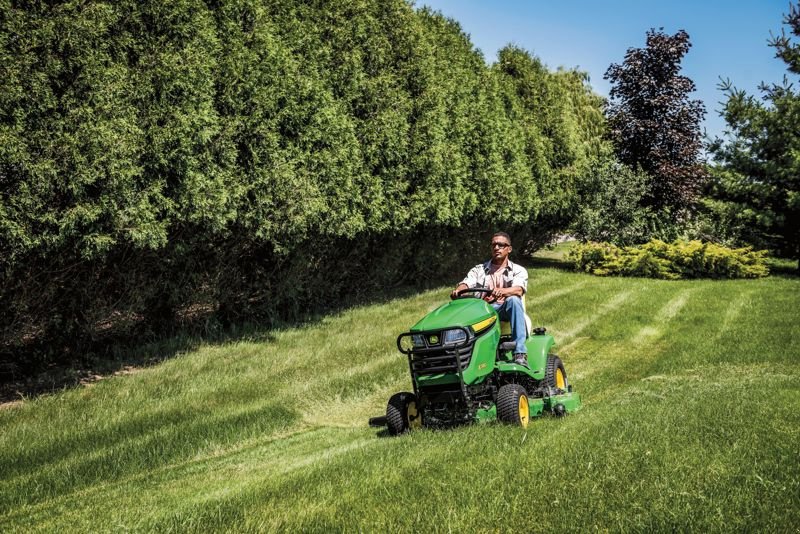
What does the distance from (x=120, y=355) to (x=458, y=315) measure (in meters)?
6.52

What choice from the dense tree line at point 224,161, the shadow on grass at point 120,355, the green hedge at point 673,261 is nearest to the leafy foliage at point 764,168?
the green hedge at point 673,261

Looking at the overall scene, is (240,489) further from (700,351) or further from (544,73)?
(544,73)

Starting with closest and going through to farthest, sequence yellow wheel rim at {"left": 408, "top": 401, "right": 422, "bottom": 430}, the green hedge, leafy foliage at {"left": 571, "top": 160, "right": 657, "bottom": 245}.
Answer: yellow wheel rim at {"left": 408, "top": 401, "right": 422, "bottom": 430}, the green hedge, leafy foliage at {"left": 571, "top": 160, "right": 657, "bottom": 245}

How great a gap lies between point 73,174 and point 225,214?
8.69 feet

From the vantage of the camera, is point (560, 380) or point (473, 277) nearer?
point (473, 277)

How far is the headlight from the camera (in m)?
6.27

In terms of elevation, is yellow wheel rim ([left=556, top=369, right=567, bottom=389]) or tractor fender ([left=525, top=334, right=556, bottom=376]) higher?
tractor fender ([left=525, top=334, right=556, bottom=376])

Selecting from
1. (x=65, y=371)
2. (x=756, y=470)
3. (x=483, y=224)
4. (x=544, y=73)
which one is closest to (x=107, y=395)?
(x=65, y=371)

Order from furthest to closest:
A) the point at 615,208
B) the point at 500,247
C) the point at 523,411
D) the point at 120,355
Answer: the point at 615,208 → the point at 120,355 → the point at 500,247 → the point at 523,411

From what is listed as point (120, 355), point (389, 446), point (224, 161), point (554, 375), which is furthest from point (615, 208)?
point (389, 446)

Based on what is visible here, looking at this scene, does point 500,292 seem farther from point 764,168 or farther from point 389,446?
point 764,168

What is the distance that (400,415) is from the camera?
6.65m

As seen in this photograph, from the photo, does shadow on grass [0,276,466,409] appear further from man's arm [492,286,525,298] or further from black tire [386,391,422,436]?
man's arm [492,286,525,298]

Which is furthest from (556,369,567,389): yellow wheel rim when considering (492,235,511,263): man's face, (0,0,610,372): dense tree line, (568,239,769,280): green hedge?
(568,239,769,280): green hedge
